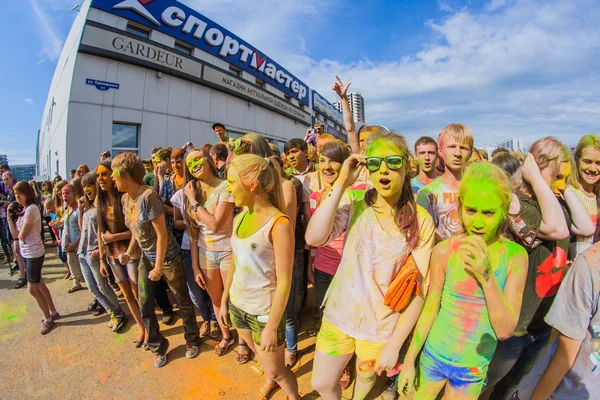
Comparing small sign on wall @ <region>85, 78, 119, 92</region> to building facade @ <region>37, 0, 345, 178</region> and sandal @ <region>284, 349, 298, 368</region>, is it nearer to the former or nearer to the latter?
building facade @ <region>37, 0, 345, 178</region>

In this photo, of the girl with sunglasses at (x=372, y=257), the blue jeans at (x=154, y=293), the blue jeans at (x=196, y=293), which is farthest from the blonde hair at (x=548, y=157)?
the blue jeans at (x=196, y=293)

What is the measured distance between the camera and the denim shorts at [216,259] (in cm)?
271

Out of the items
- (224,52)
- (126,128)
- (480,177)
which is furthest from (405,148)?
(224,52)

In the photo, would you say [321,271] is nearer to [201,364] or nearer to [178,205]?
[201,364]

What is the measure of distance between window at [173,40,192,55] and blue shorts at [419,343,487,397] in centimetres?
1603

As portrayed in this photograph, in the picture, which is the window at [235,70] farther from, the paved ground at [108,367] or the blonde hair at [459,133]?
the blonde hair at [459,133]

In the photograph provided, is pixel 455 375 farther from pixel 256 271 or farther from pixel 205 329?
pixel 205 329

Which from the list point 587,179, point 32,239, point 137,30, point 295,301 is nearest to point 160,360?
point 295,301

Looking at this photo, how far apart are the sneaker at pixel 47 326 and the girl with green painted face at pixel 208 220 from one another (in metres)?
2.71

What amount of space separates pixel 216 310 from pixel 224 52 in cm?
1680

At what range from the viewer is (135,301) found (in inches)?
131

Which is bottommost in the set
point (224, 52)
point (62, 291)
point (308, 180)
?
point (62, 291)

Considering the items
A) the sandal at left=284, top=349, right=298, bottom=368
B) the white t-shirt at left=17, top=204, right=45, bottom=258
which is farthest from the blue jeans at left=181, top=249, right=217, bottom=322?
the white t-shirt at left=17, top=204, right=45, bottom=258

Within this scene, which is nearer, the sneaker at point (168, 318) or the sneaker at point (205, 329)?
the sneaker at point (205, 329)
